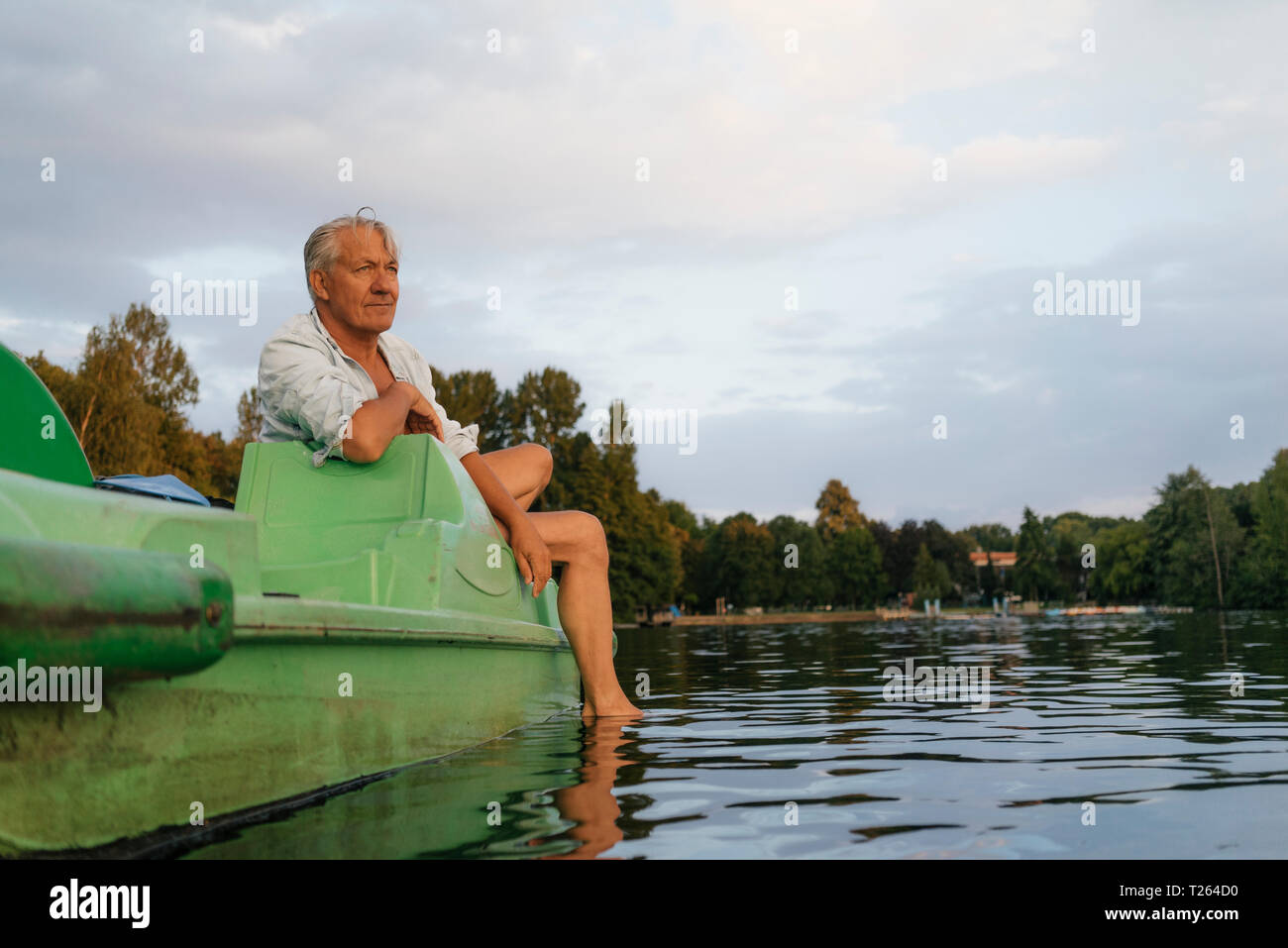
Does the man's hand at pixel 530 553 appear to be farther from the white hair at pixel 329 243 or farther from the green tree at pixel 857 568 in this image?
the green tree at pixel 857 568

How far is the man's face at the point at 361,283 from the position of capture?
392cm

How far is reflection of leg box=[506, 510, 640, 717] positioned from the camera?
4746 millimetres

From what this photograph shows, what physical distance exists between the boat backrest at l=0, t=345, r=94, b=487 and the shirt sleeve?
0.94 m

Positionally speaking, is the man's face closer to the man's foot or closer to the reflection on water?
the reflection on water

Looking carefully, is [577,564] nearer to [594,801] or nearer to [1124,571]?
[594,801]

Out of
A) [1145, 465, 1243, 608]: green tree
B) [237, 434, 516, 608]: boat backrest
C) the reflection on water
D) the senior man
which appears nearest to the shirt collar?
the senior man

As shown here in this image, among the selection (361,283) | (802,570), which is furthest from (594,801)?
(802,570)

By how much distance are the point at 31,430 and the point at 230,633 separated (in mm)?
972

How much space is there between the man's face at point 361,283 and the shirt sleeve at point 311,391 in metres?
0.23

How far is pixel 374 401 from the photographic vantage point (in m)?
3.77

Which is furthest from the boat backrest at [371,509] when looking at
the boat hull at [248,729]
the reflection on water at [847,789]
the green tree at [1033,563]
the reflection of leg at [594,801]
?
the green tree at [1033,563]
